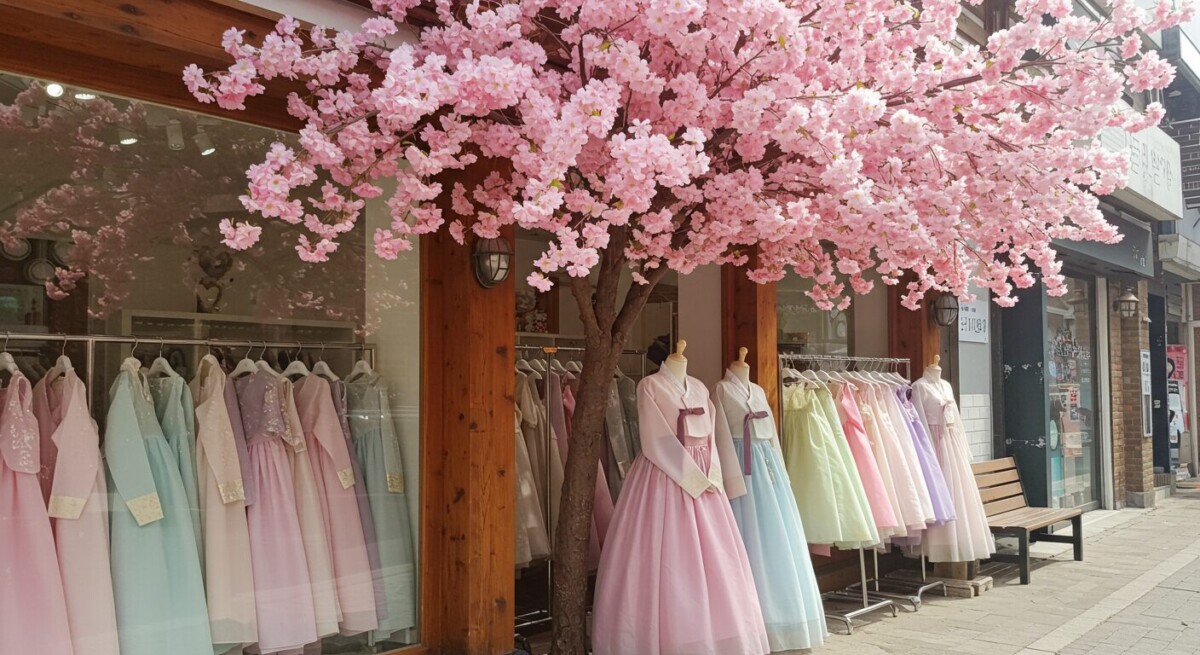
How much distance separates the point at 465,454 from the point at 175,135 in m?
1.61

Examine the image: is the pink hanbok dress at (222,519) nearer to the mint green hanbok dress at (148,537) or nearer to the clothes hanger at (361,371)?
the mint green hanbok dress at (148,537)

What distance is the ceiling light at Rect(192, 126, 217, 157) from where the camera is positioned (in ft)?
11.9

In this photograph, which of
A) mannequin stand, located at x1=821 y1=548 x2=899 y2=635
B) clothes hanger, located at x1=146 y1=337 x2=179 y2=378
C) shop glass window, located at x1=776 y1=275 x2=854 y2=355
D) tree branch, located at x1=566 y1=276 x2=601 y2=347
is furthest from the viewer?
shop glass window, located at x1=776 y1=275 x2=854 y2=355

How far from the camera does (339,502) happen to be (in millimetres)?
4008

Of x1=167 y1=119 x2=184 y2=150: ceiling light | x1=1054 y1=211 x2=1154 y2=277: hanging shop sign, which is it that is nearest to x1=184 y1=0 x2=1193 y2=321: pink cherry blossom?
x1=167 y1=119 x2=184 y2=150: ceiling light

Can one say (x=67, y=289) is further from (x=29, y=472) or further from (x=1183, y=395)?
(x=1183, y=395)

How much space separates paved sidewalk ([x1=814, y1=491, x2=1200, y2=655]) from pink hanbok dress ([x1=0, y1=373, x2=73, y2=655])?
11.8 feet

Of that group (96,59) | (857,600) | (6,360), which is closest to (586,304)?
(96,59)

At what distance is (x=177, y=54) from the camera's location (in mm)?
3254

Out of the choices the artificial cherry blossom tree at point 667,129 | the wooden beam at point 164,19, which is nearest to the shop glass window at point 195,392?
the artificial cherry blossom tree at point 667,129

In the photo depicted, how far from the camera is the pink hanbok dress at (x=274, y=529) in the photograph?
368 cm

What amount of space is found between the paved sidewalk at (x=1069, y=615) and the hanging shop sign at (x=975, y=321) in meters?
1.84

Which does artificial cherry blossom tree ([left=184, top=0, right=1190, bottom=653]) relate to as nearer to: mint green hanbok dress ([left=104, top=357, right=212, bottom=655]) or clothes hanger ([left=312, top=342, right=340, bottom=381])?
clothes hanger ([left=312, top=342, right=340, bottom=381])

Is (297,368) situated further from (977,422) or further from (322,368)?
(977,422)
